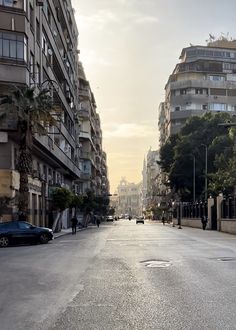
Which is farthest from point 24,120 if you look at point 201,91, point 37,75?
point 201,91

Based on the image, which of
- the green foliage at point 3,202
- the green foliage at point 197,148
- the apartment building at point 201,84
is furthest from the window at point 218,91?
the green foliage at point 3,202

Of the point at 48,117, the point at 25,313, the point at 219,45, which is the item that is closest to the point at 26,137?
the point at 48,117

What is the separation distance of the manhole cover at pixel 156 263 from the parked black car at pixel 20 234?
46.5 ft

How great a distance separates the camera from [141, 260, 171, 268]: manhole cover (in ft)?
56.3

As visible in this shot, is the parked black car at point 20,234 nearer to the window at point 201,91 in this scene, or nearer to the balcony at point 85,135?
the balcony at point 85,135

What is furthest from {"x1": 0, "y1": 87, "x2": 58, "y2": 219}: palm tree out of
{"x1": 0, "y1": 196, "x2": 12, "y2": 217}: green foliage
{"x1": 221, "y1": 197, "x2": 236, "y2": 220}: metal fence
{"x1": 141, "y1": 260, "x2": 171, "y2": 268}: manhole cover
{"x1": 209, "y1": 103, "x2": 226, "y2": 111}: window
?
{"x1": 209, "y1": 103, "x2": 226, "y2": 111}: window

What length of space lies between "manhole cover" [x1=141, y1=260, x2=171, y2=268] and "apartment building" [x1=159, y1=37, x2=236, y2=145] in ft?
321

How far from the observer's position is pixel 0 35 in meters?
41.2

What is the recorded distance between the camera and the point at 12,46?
41.4 meters

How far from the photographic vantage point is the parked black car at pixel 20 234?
31.2 m

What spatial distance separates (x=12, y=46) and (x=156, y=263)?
1087 inches

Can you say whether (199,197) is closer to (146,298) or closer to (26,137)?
(26,137)

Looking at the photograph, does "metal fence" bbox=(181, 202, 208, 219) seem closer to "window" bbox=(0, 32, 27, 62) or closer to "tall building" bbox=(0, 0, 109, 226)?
"tall building" bbox=(0, 0, 109, 226)

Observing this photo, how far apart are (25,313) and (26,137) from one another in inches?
1132
